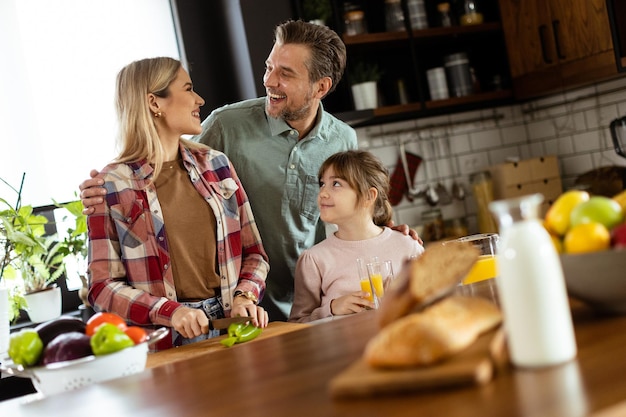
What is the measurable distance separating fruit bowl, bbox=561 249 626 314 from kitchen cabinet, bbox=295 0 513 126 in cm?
296

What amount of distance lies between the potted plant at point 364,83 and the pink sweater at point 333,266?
1.45 m

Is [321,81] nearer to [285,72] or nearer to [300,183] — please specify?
[285,72]

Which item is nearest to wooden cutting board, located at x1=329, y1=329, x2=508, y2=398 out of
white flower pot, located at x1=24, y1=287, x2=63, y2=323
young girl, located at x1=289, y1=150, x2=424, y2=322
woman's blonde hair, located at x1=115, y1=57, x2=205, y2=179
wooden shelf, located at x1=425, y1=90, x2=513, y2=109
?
woman's blonde hair, located at x1=115, y1=57, x2=205, y2=179

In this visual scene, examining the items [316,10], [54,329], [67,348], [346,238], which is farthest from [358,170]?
[67,348]

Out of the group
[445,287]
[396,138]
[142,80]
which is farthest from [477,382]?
[396,138]

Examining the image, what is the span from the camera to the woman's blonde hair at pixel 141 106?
261cm

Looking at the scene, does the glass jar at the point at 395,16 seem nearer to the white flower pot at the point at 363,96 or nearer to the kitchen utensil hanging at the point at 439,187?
the white flower pot at the point at 363,96

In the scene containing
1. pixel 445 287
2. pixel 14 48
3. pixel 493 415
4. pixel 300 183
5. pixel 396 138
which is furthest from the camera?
pixel 396 138

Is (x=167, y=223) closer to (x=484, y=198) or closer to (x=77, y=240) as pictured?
(x=77, y=240)

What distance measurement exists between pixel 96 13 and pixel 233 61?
0.69 m

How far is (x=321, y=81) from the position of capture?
3.26 meters

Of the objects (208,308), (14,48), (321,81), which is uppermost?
(14,48)

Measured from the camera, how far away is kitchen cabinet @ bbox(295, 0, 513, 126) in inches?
170

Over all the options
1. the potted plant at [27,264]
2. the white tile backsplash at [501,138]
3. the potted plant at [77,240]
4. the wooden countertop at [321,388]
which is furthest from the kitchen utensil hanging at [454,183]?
the wooden countertop at [321,388]
